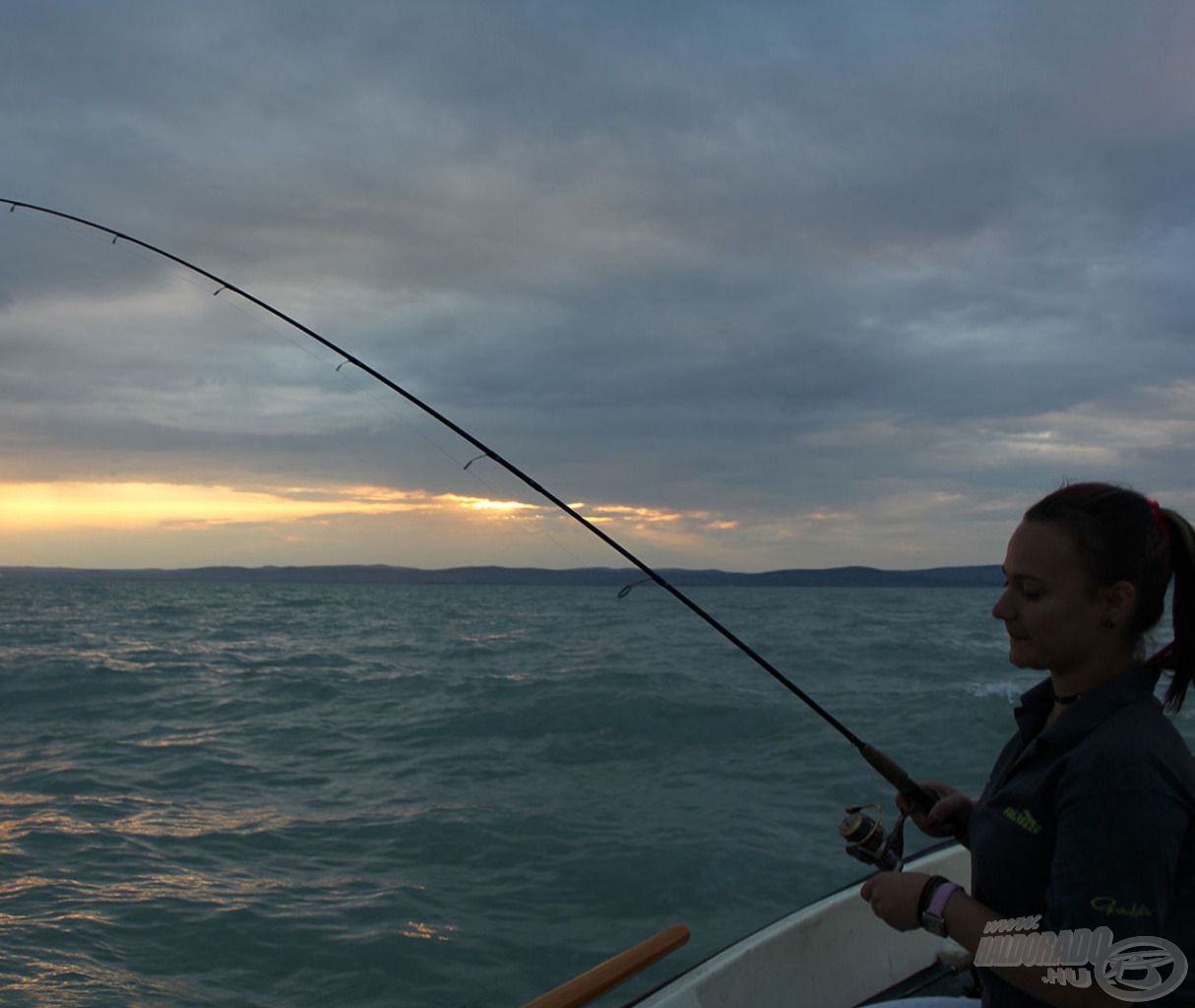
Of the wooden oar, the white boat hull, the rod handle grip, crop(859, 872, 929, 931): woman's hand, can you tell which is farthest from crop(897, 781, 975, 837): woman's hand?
the white boat hull

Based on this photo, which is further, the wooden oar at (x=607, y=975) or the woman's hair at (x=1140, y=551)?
the wooden oar at (x=607, y=975)

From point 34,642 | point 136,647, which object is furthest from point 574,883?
point 34,642

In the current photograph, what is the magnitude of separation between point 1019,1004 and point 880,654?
2112 cm

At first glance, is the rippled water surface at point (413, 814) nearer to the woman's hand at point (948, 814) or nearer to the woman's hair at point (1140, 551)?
the woman's hand at point (948, 814)

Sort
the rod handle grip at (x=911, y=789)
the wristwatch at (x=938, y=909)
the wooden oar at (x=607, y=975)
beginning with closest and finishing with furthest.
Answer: the wristwatch at (x=938, y=909) → the rod handle grip at (x=911, y=789) → the wooden oar at (x=607, y=975)

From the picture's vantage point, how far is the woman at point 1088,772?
1.18 metres

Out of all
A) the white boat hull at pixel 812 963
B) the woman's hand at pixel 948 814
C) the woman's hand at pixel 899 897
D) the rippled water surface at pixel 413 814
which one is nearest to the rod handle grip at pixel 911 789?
the woman's hand at pixel 948 814

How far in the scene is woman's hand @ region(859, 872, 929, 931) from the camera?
59.3 inches

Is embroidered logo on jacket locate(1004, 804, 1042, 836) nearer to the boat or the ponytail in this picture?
the ponytail

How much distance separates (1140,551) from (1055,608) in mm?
150

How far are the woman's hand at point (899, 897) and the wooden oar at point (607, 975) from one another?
1.01 m

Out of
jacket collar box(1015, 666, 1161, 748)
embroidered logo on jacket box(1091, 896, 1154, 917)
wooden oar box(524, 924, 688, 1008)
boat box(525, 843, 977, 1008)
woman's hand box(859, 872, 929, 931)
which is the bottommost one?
boat box(525, 843, 977, 1008)

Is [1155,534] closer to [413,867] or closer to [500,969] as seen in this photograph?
[500,969]

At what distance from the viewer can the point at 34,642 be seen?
75.1ft
